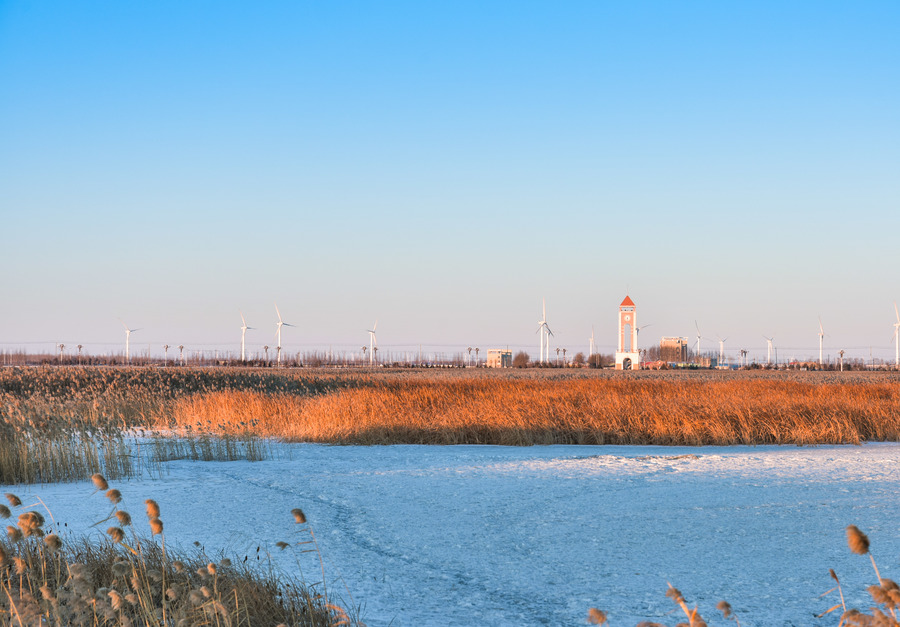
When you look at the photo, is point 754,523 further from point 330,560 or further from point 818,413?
point 818,413

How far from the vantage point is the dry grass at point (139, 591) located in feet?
11.6

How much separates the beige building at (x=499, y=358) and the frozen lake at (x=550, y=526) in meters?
85.7

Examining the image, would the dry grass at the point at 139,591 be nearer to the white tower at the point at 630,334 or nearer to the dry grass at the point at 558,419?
the dry grass at the point at 558,419

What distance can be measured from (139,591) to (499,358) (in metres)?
94.0

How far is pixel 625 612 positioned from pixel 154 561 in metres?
3.06

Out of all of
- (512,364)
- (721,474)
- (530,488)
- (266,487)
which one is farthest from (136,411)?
(512,364)

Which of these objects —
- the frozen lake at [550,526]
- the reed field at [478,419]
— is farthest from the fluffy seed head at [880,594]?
the reed field at [478,419]

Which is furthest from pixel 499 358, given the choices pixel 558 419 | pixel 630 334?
pixel 558 419

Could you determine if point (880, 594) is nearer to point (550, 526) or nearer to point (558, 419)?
point (550, 526)

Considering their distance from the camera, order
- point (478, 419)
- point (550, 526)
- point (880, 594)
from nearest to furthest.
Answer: point (880, 594) → point (550, 526) → point (478, 419)

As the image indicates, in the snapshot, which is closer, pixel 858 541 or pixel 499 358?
pixel 858 541

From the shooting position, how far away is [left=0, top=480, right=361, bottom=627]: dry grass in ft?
11.6

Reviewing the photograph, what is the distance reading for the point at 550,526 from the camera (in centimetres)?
732

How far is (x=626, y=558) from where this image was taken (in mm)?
6242
